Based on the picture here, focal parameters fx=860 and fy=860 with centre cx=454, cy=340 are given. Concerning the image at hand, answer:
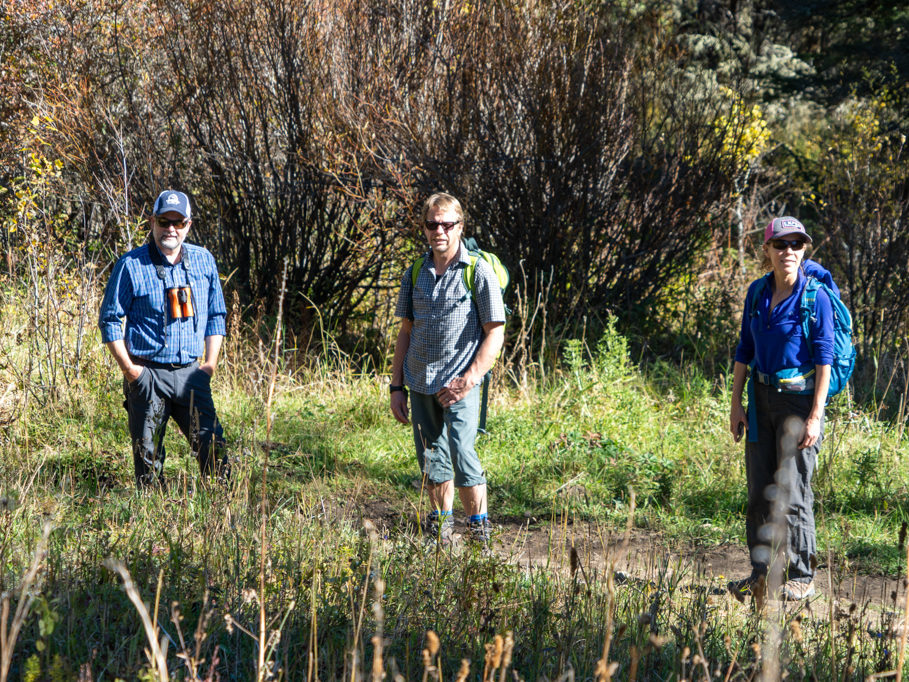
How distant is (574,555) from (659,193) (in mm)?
6506

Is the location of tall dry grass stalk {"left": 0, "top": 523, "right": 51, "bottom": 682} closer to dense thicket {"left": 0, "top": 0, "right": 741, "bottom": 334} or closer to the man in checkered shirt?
the man in checkered shirt

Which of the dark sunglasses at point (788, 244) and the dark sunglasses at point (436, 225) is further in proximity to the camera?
the dark sunglasses at point (436, 225)

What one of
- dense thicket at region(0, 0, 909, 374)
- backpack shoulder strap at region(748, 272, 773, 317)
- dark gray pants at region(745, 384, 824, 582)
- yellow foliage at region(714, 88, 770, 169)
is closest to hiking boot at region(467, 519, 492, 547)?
dark gray pants at region(745, 384, 824, 582)

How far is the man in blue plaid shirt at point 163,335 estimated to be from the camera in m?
4.38

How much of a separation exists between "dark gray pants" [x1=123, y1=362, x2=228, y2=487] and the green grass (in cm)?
18

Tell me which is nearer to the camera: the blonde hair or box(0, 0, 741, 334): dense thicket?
the blonde hair

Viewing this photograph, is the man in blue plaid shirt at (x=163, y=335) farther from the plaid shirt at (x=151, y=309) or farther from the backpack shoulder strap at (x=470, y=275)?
the backpack shoulder strap at (x=470, y=275)

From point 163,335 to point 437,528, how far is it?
1845 millimetres

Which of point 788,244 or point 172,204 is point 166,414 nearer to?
point 172,204

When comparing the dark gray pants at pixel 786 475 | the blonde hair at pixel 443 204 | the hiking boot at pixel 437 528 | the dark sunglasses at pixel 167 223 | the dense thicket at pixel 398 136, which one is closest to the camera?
the hiking boot at pixel 437 528

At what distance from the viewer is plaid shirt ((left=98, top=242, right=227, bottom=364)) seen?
438 centimetres

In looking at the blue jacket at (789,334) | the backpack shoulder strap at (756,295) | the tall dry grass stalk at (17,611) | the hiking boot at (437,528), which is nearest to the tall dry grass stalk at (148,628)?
the tall dry grass stalk at (17,611)

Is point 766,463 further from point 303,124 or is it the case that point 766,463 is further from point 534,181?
point 303,124

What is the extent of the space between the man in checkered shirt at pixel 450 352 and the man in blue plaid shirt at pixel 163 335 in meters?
1.11
